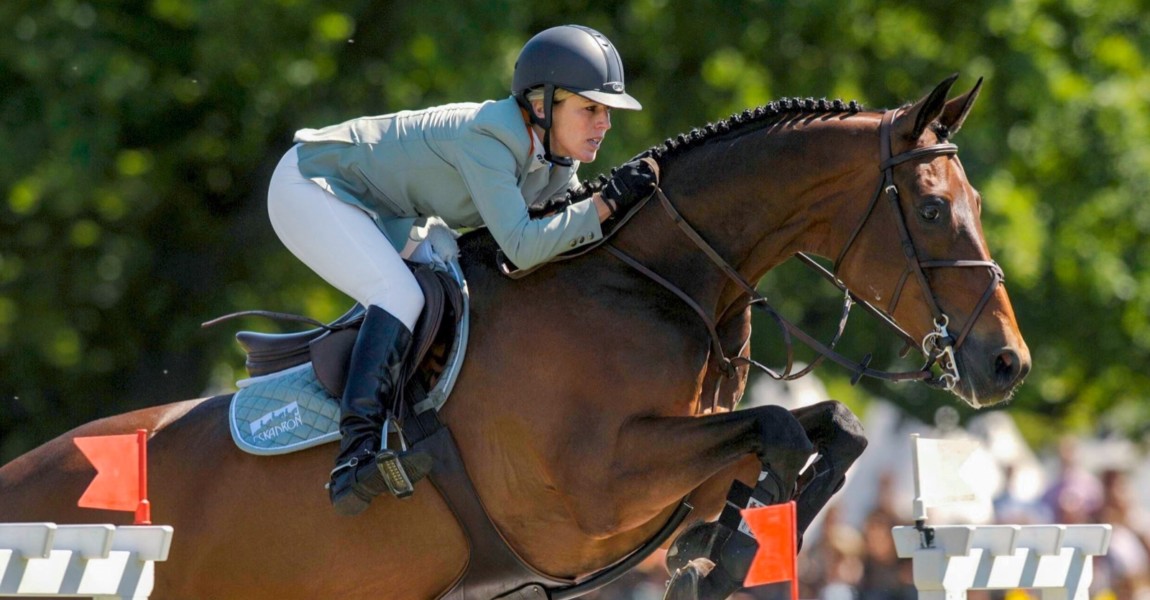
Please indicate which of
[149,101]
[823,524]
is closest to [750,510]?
[823,524]

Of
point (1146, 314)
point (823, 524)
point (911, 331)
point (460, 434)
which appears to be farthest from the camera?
point (1146, 314)

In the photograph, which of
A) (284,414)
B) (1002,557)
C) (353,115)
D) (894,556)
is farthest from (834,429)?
(353,115)

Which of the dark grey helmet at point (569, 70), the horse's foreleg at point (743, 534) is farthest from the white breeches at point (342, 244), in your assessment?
the horse's foreleg at point (743, 534)

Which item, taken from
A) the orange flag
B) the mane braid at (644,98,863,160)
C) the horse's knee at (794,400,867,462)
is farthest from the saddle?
the orange flag

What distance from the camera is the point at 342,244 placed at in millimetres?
5105

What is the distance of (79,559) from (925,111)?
9.37ft

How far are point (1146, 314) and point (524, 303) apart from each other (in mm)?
8851

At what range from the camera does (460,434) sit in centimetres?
509

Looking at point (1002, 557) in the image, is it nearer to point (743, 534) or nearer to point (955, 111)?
point (743, 534)

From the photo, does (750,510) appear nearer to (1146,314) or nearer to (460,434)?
(460,434)

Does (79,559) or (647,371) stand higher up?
(647,371)

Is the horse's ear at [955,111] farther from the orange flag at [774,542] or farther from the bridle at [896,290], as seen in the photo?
the orange flag at [774,542]

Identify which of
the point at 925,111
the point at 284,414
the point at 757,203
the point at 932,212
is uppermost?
the point at 925,111

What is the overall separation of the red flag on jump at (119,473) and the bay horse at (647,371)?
459 millimetres
